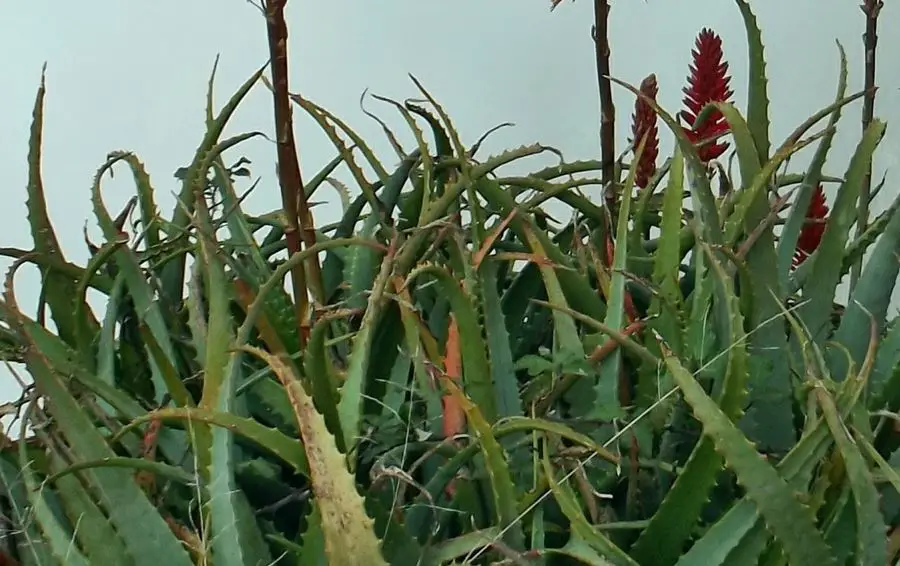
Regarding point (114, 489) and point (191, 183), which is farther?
point (191, 183)

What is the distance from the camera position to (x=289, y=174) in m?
0.26

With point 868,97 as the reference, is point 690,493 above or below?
below

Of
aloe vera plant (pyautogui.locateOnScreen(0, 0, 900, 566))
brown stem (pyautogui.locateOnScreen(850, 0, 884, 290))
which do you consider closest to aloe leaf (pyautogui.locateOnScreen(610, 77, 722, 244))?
aloe vera plant (pyautogui.locateOnScreen(0, 0, 900, 566))

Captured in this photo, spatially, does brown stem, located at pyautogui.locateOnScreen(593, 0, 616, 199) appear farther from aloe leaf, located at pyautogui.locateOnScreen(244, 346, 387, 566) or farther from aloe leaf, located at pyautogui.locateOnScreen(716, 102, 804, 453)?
aloe leaf, located at pyautogui.locateOnScreen(244, 346, 387, 566)

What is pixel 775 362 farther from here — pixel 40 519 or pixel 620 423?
pixel 40 519

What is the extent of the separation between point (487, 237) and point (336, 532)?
122 millimetres

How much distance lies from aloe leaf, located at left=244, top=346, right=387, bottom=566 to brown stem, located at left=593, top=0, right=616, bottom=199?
17 centimetres

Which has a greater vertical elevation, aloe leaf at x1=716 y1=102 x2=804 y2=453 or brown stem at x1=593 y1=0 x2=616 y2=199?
brown stem at x1=593 y1=0 x2=616 y2=199

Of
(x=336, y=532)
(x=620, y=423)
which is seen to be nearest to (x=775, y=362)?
(x=620, y=423)

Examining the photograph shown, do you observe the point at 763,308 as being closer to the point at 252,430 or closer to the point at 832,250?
the point at 832,250

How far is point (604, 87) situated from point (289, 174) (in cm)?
11

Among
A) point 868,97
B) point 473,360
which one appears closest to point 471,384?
point 473,360

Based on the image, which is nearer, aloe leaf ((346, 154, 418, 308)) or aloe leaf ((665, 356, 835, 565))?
Result: aloe leaf ((665, 356, 835, 565))

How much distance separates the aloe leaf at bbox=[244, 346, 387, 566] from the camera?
0.17 m
